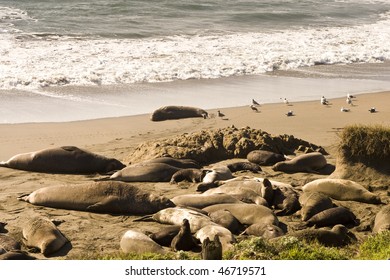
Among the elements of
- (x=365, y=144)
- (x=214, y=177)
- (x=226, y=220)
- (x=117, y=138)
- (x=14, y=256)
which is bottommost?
(x=117, y=138)

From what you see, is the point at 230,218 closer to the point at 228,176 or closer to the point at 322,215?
the point at 322,215

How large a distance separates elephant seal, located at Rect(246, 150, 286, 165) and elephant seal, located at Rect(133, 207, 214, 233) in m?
3.34

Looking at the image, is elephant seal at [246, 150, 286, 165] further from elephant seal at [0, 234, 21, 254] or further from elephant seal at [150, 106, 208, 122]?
elephant seal at [0, 234, 21, 254]

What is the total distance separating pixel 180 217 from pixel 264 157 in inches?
144

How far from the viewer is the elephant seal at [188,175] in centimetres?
1227

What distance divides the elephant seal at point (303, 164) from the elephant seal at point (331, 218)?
2588mm

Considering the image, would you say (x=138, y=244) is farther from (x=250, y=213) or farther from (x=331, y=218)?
(x=331, y=218)

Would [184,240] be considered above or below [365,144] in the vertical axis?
below

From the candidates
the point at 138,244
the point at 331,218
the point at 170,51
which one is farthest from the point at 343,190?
the point at 170,51

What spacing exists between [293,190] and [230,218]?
1.72m

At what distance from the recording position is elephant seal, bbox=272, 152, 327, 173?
12961 millimetres

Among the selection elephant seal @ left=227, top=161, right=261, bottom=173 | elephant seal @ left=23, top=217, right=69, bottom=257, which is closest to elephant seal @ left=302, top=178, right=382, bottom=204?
elephant seal @ left=227, top=161, right=261, bottom=173

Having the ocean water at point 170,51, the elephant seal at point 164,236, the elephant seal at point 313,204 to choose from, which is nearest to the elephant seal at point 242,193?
the elephant seal at point 313,204

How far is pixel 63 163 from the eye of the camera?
13.0 metres
